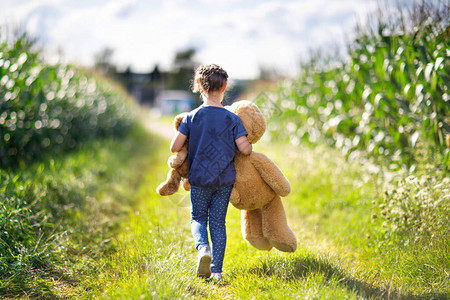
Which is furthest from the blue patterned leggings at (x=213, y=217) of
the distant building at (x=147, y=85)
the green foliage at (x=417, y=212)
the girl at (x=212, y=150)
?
the distant building at (x=147, y=85)

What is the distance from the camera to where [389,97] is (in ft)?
17.9

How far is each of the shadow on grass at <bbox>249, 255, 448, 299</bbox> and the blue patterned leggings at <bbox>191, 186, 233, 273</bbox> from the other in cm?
31

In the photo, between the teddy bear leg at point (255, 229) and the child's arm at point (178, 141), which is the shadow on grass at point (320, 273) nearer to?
the teddy bear leg at point (255, 229)

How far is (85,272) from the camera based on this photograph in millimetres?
3359

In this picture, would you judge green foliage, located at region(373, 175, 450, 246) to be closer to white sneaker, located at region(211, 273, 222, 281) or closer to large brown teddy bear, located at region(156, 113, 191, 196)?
white sneaker, located at region(211, 273, 222, 281)

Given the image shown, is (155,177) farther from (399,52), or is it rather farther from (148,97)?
(148,97)

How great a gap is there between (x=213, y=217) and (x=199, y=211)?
128 millimetres

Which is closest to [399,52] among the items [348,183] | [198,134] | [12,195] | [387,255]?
[348,183]

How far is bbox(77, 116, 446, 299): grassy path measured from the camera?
2684 millimetres

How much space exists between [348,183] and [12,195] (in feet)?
13.1

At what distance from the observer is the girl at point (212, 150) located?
3055 millimetres

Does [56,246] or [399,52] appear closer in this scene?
[56,246]

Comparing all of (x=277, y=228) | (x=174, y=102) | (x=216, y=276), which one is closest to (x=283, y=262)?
(x=277, y=228)

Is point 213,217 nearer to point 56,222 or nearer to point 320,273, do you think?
point 320,273
